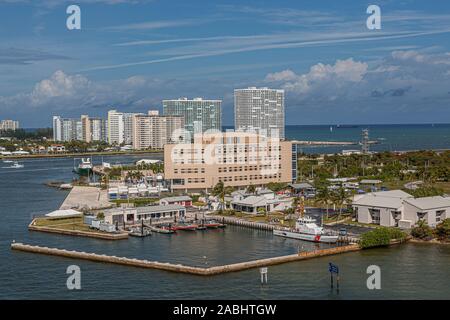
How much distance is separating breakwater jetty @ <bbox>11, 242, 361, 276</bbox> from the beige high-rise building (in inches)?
1935

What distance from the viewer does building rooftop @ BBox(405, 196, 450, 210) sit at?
15.1m

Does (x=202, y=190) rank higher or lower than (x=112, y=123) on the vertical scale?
lower

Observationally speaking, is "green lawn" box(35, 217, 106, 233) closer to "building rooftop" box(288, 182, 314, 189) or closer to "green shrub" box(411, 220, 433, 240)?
"green shrub" box(411, 220, 433, 240)

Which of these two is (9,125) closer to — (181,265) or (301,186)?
(301,186)

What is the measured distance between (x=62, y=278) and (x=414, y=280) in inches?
251

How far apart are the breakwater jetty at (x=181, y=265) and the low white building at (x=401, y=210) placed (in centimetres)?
254

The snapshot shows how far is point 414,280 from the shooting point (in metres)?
10.6

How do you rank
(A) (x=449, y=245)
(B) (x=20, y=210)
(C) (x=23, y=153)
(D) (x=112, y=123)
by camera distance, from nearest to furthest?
1. (A) (x=449, y=245)
2. (B) (x=20, y=210)
3. (C) (x=23, y=153)
4. (D) (x=112, y=123)

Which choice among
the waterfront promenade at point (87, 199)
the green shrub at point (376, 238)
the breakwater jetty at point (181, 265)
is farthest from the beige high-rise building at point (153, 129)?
the green shrub at point (376, 238)

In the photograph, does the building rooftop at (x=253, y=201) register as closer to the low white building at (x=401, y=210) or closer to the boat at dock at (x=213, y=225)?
the boat at dock at (x=213, y=225)

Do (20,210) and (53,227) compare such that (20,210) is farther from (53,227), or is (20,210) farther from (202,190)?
(202,190)

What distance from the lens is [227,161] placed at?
2444 centimetres

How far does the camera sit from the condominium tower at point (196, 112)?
2435 inches

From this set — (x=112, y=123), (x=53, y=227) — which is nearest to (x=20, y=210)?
(x=53, y=227)
